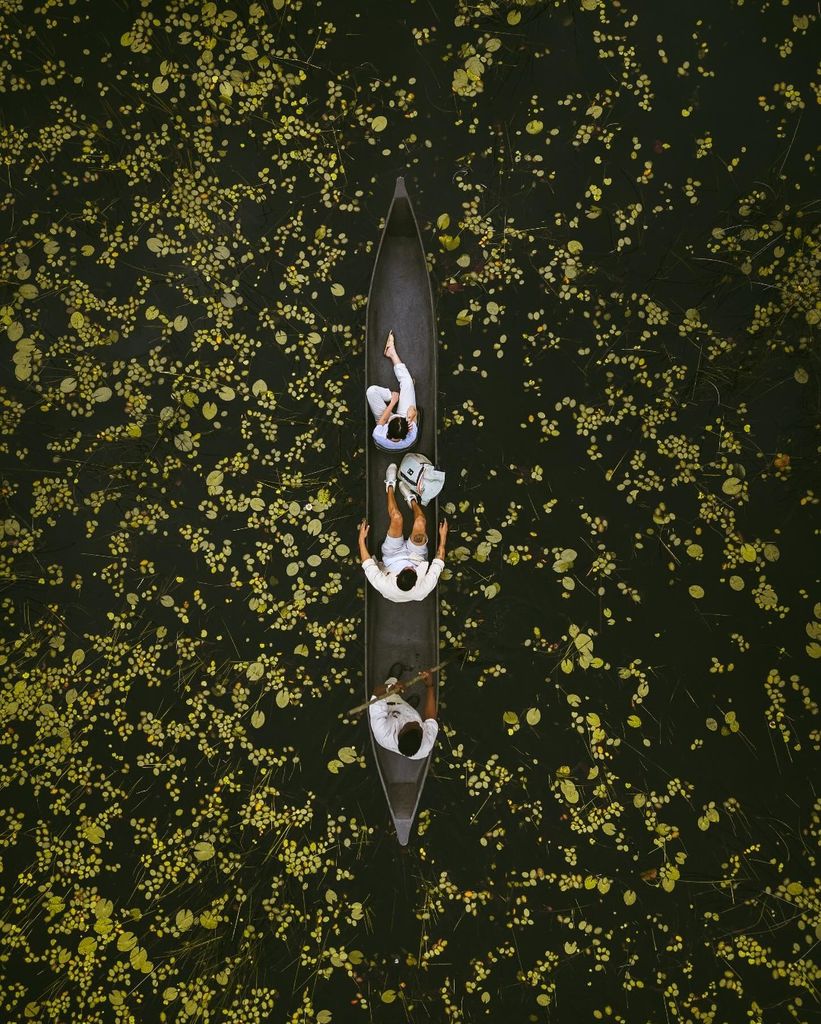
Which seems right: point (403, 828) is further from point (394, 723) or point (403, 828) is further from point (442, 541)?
point (442, 541)

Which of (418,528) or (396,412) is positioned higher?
(396,412)

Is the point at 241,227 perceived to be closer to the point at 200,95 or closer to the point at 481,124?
the point at 200,95

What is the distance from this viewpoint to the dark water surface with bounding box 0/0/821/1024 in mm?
3750

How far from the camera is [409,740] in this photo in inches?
135

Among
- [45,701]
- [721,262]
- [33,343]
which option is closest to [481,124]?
[721,262]

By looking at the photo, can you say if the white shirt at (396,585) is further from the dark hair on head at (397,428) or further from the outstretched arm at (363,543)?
the dark hair on head at (397,428)

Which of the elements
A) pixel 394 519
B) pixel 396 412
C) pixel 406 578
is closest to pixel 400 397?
pixel 396 412

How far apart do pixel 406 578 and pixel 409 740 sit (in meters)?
0.83

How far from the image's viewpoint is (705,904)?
12.1 ft

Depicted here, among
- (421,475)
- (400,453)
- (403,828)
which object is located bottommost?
(403,828)

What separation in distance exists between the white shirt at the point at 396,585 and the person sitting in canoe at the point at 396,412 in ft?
2.14

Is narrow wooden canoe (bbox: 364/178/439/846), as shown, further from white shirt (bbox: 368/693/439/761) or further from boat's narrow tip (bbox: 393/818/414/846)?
white shirt (bbox: 368/693/439/761)

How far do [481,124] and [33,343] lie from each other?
9.47 feet

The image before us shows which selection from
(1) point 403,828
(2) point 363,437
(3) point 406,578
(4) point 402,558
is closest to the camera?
(3) point 406,578
